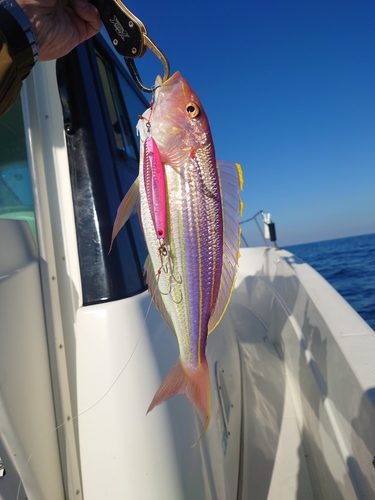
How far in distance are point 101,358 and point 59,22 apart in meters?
1.48

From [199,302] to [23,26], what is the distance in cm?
115

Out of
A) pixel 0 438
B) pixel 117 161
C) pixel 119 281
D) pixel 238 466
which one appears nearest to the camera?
pixel 0 438

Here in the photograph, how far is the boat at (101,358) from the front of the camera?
1.30 meters

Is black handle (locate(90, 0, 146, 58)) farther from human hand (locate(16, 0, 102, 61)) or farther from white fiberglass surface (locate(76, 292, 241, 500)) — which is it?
white fiberglass surface (locate(76, 292, 241, 500))

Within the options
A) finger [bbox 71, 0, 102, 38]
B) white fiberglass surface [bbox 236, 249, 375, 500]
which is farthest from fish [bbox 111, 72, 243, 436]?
white fiberglass surface [bbox 236, 249, 375, 500]

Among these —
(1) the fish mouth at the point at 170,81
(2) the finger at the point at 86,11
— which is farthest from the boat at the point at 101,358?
(1) the fish mouth at the point at 170,81

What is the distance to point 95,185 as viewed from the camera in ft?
5.56

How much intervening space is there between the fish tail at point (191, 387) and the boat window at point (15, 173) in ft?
4.29

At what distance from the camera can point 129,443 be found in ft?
4.23

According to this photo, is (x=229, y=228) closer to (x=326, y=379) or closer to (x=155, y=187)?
(x=155, y=187)

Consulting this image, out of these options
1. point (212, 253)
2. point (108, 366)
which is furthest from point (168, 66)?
point (108, 366)

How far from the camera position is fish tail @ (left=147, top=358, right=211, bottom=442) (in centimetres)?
104

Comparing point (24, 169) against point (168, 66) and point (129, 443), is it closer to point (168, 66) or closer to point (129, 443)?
point (168, 66)

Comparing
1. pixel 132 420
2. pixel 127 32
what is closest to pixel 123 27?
pixel 127 32
